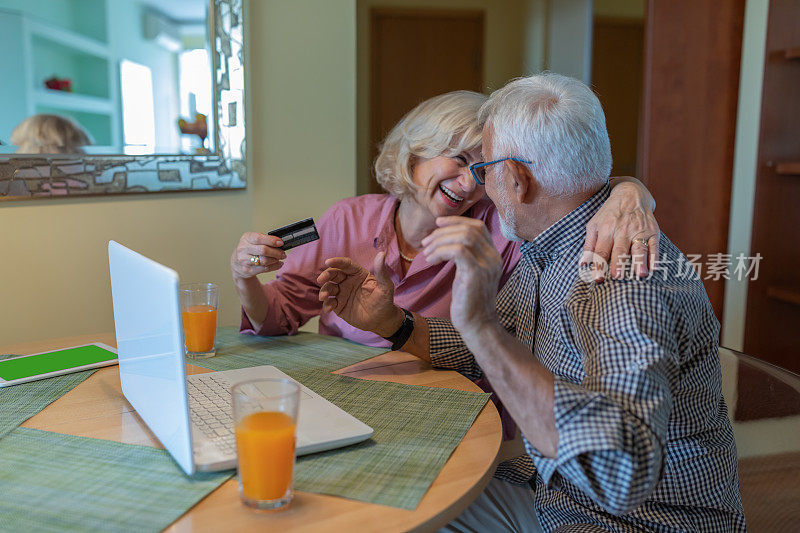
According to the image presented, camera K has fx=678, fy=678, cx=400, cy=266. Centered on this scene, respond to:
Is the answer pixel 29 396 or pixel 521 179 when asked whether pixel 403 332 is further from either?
pixel 29 396

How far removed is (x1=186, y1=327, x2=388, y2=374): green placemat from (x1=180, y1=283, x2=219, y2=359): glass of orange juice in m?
0.03

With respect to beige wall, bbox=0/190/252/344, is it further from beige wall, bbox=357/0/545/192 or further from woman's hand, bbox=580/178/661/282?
beige wall, bbox=357/0/545/192

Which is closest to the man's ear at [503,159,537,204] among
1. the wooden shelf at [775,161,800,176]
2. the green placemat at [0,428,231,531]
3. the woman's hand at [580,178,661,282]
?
the woman's hand at [580,178,661,282]

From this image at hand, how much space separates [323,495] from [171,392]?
0.24m

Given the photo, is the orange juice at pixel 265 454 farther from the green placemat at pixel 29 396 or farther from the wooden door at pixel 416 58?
the wooden door at pixel 416 58

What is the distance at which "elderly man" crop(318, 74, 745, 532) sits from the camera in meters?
0.88

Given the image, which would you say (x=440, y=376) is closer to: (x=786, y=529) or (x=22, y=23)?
(x=786, y=529)

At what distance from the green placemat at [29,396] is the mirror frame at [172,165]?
34.7 inches

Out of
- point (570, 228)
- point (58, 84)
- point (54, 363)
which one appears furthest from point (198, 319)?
point (58, 84)

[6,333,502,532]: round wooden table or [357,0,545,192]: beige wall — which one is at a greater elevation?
[357,0,545,192]: beige wall

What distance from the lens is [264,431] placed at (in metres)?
0.84

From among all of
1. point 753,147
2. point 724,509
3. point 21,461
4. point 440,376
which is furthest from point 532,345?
point 753,147

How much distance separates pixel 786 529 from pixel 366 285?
3.11ft

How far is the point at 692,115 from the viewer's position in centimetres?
276
